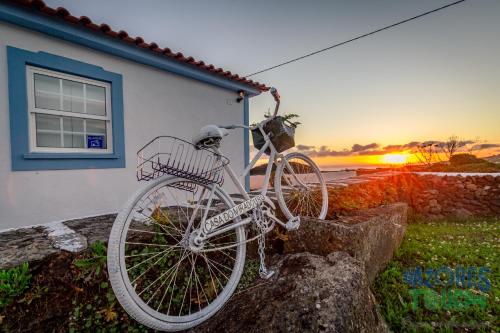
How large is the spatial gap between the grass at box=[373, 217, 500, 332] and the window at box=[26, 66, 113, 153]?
181 inches

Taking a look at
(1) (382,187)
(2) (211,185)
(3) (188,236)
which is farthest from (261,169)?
(1) (382,187)

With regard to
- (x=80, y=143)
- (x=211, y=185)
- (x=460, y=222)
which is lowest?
(x=460, y=222)

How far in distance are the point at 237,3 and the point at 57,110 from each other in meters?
4.46

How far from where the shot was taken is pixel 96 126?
13.3ft

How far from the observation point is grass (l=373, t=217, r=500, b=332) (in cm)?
225

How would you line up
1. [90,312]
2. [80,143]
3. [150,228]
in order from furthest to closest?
[80,143]
[150,228]
[90,312]

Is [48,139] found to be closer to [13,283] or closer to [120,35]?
[120,35]

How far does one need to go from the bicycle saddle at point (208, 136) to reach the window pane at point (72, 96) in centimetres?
305

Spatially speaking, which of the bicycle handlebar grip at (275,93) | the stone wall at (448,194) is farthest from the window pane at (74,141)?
the stone wall at (448,194)

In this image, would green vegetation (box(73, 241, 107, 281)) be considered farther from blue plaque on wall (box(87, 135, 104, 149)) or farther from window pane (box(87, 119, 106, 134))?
window pane (box(87, 119, 106, 134))

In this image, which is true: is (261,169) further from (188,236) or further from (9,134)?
(9,134)

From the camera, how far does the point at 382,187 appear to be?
595 centimetres

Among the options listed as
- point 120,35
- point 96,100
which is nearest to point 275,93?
point 120,35

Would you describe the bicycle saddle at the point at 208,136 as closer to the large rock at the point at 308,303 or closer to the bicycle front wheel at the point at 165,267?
the bicycle front wheel at the point at 165,267
